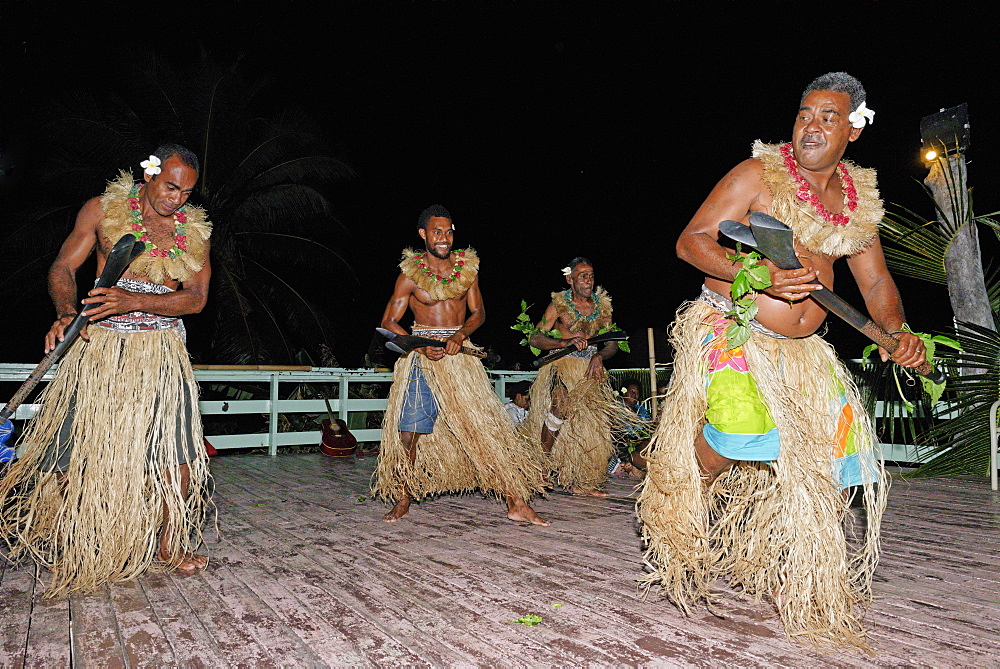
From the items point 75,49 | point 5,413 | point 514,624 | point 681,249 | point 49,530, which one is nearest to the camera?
point 514,624

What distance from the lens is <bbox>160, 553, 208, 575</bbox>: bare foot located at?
92.9 inches

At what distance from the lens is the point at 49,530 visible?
7.54 feet

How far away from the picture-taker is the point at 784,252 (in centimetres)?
159

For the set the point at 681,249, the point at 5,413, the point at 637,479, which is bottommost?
the point at 637,479

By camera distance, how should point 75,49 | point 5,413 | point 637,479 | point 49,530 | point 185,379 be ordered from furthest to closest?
point 75,49, point 637,479, point 185,379, point 49,530, point 5,413

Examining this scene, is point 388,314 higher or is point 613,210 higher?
point 613,210

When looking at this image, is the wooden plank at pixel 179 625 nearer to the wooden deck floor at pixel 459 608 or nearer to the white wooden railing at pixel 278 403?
the wooden deck floor at pixel 459 608

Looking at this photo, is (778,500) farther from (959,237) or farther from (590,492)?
(959,237)

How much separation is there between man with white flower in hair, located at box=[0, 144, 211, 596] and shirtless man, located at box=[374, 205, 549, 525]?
1.18 metres

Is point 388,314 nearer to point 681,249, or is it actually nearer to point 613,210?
point 681,249

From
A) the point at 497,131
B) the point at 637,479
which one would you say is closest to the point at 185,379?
the point at 637,479

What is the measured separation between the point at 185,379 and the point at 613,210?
41.6 ft

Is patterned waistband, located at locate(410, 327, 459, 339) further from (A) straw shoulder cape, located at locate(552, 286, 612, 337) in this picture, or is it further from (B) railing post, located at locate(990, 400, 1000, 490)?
(B) railing post, located at locate(990, 400, 1000, 490)

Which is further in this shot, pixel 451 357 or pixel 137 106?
pixel 137 106
